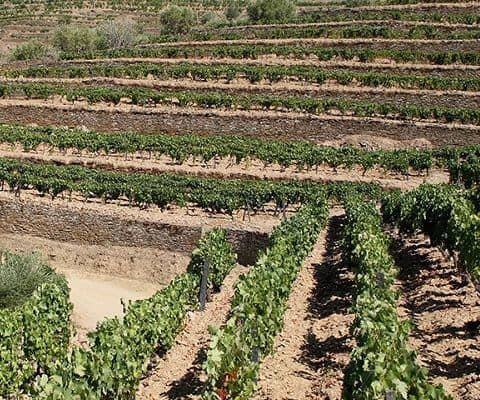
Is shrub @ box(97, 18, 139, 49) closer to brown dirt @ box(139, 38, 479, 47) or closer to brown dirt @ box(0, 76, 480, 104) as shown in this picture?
brown dirt @ box(139, 38, 479, 47)

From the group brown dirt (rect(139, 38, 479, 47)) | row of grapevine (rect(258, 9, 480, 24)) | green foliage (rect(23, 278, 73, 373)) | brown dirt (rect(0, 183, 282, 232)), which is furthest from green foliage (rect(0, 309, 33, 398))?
row of grapevine (rect(258, 9, 480, 24))

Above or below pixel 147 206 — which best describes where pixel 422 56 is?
above

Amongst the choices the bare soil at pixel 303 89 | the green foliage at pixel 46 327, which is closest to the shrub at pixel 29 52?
the bare soil at pixel 303 89

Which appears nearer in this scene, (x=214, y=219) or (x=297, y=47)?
(x=214, y=219)

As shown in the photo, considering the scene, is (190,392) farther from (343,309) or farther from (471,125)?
(471,125)

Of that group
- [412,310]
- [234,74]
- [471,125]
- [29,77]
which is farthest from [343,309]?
[29,77]

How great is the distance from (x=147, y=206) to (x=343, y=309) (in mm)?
14084

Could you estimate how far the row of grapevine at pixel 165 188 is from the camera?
1109 inches

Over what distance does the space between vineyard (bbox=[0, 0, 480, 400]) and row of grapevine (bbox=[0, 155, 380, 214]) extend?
0.14m

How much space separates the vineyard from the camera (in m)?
12.5

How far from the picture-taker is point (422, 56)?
1989 inches

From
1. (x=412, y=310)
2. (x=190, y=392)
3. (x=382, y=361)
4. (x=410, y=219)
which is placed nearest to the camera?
(x=382, y=361)

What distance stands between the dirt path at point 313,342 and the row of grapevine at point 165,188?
7.80 m

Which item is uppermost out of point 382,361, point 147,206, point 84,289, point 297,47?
point 297,47
